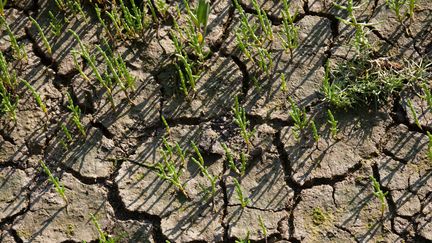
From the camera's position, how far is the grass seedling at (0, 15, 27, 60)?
4.16m

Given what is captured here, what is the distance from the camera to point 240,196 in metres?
3.63

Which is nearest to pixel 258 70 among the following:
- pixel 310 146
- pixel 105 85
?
pixel 310 146

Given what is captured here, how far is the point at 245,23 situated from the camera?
4074 millimetres

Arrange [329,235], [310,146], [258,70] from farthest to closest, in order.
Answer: [258,70] → [310,146] → [329,235]

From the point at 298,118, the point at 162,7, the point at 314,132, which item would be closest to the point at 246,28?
the point at 162,7

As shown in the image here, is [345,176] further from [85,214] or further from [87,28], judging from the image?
[87,28]

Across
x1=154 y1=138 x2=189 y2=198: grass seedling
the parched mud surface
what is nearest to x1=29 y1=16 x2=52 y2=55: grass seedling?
the parched mud surface

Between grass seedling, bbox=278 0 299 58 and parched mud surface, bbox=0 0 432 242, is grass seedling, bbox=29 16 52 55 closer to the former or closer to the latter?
parched mud surface, bbox=0 0 432 242

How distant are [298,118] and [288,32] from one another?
541 millimetres

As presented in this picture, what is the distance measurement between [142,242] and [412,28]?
6.66 feet

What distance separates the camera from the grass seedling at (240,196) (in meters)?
3.59

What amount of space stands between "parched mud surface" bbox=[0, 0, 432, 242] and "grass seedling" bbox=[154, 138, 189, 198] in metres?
0.03

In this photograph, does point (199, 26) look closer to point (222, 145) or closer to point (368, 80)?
point (222, 145)

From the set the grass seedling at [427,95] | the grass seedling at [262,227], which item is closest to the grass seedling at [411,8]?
the grass seedling at [427,95]
